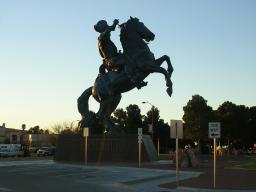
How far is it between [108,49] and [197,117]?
51308 mm

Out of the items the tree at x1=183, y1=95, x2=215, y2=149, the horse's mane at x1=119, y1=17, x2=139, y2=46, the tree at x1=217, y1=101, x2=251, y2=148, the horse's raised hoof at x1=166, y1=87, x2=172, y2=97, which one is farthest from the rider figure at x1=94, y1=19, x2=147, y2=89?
the tree at x1=217, y1=101, x2=251, y2=148

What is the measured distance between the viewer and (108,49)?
3438 centimetres

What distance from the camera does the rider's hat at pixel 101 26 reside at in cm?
3411

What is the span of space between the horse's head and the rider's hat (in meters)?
1.13

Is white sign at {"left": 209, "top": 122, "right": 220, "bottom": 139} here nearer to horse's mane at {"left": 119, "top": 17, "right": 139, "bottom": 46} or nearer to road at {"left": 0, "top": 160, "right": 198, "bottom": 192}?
road at {"left": 0, "top": 160, "right": 198, "bottom": 192}

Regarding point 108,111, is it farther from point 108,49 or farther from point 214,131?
point 214,131

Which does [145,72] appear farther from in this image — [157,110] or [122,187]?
[157,110]

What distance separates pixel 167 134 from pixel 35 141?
63953 millimetres

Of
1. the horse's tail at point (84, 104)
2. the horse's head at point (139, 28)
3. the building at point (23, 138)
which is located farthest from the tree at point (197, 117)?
the building at point (23, 138)

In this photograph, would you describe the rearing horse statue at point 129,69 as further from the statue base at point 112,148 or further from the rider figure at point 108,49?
the statue base at point 112,148

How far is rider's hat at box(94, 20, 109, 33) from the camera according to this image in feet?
112

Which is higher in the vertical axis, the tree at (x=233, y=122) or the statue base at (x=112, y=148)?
the tree at (x=233, y=122)

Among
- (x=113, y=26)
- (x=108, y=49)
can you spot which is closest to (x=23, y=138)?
(x=108, y=49)

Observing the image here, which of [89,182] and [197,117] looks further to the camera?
[197,117]
